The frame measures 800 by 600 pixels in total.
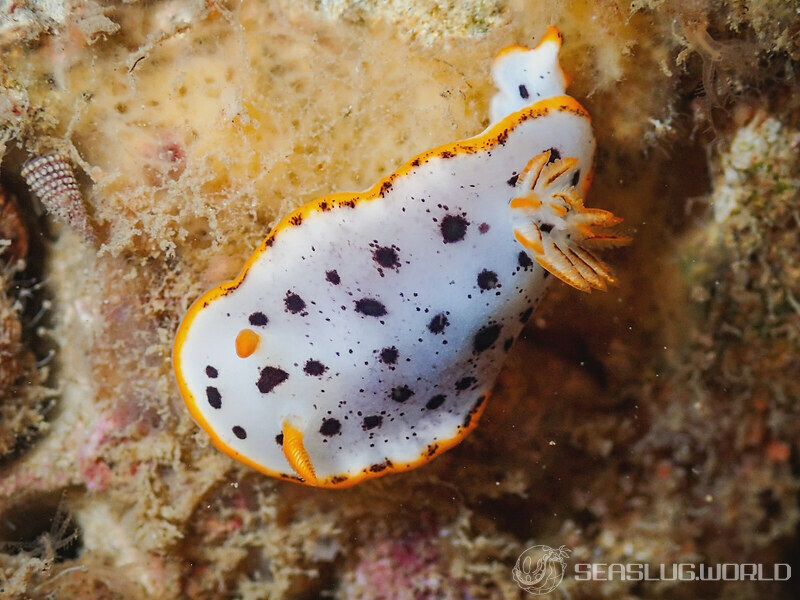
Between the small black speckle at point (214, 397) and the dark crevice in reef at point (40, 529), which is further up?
the small black speckle at point (214, 397)

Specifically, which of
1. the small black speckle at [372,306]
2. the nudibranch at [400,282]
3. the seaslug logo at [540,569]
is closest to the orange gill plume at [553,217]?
the nudibranch at [400,282]

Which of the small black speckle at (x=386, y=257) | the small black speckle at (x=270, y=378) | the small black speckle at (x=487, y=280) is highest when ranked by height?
the small black speckle at (x=386, y=257)

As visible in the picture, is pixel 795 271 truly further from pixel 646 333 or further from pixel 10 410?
pixel 10 410

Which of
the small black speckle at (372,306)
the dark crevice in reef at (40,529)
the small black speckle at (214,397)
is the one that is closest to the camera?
the small black speckle at (372,306)

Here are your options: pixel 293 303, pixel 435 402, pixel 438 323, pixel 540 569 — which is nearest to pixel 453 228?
pixel 438 323

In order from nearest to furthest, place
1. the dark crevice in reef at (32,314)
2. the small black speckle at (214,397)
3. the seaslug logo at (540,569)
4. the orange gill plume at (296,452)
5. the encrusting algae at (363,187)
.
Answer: the orange gill plume at (296,452), the encrusting algae at (363,187), the small black speckle at (214,397), the dark crevice in reef at (32,314), the seaslug logo at (540,569)

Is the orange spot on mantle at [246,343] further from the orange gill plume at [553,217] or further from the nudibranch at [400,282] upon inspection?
the orange gill plume at [553,217]

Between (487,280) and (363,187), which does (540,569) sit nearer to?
(487,280)

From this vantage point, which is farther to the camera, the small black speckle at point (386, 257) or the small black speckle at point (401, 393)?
the small black speckle at point (401, 393)
